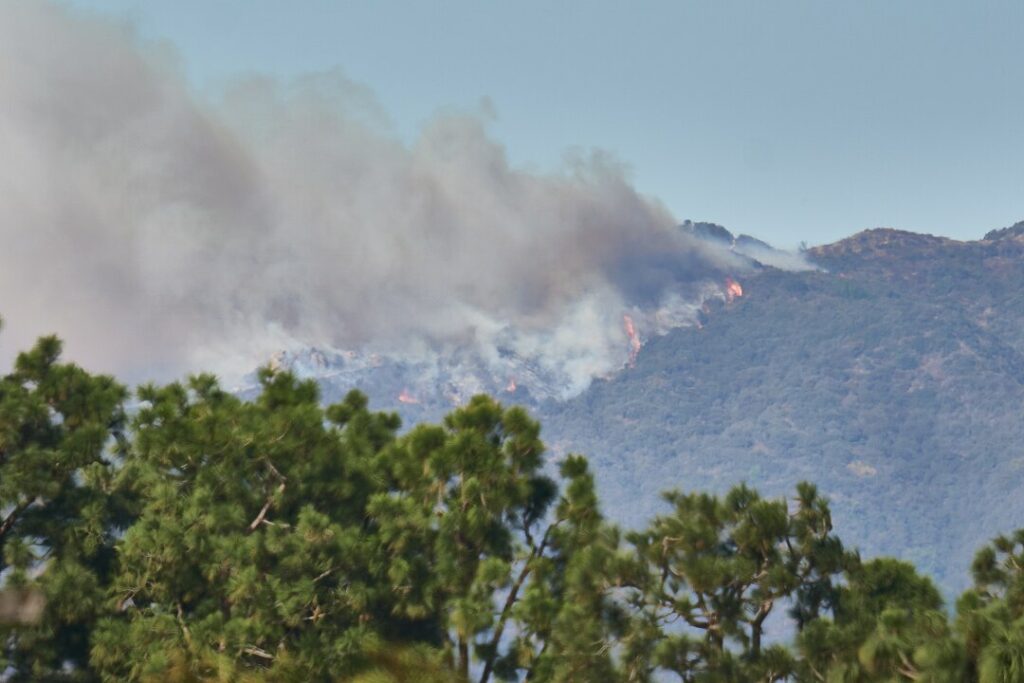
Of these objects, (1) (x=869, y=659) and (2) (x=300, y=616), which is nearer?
(1) (x=869, y=659)

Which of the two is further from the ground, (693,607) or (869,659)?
(693,607)

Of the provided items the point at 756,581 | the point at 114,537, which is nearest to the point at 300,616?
the point at 114,537

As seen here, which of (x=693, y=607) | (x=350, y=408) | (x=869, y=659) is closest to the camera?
(x=869, y=659)

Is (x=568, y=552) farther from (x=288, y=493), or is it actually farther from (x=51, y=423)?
(x=51, y=423)

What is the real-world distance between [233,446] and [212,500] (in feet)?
5.53

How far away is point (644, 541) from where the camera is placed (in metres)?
28.8

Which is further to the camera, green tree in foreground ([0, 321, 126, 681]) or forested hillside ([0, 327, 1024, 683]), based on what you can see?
green tree in foreground ([0, 321, 126, 681])

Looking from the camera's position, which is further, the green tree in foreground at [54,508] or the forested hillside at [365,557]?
the green tree in foreground at [54,508]

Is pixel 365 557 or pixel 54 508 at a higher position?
pixel 365 557

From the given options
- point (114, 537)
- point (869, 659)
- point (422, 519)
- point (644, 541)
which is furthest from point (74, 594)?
point (869, 659)

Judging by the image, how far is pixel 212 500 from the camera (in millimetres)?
34375

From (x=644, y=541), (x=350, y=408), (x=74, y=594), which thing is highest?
(x=350, y=408)

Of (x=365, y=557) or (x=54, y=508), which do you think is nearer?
(x=365, y=557)

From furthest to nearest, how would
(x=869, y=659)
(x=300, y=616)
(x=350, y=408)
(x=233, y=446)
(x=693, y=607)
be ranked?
(x=350, y=408)
(x=233, y=446)
(x=300, y=616)
(x=693, y=607)
(x=869, y=659)
